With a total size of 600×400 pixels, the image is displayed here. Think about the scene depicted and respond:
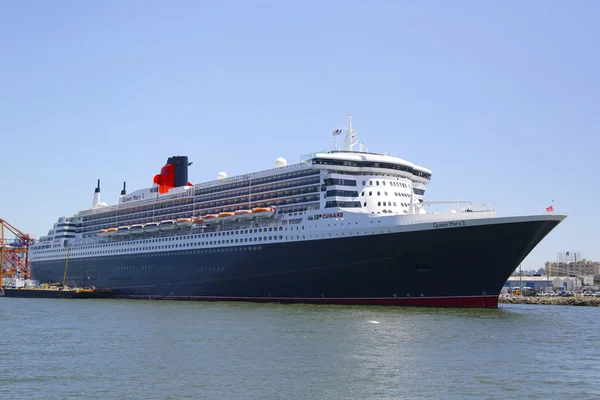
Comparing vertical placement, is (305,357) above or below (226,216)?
below

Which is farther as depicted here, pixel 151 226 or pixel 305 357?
pixel 151 226

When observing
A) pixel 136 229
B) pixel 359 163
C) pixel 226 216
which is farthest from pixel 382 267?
pixel 136 229

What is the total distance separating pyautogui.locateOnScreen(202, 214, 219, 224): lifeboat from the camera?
57.1 m

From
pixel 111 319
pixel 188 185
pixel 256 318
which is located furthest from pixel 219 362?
pixel 188 185

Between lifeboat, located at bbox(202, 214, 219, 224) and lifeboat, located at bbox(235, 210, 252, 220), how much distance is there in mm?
3147

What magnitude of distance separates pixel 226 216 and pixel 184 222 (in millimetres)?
7340

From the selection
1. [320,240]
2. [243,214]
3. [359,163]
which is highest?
[359,163]

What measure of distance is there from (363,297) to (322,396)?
26280mm

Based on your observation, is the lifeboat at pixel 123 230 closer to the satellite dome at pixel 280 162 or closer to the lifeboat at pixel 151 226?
the lifeboat at pixel 151 226

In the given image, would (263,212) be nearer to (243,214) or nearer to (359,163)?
(243,214)

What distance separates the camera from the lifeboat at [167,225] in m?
63.1

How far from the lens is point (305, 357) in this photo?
23.3m

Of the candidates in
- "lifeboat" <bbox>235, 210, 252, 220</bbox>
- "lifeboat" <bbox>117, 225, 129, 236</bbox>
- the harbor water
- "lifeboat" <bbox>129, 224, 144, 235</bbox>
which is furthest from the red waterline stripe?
"lifeboat" <bbox>117, 225, 129, 236</bbox>

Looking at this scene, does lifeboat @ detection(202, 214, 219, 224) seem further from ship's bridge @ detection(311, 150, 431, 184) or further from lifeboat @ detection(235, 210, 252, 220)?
ship's bridge @ detection(311, 150, 431, 184)
